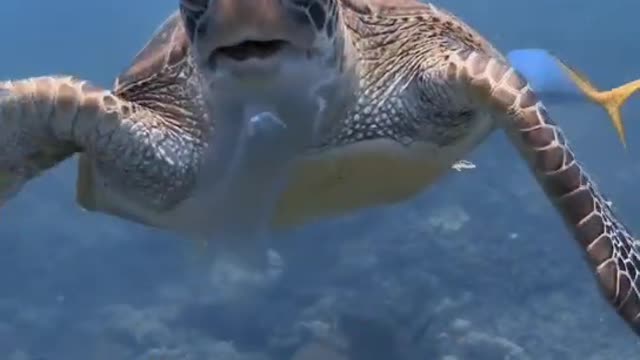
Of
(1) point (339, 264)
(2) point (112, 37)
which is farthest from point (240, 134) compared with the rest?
(2) point (112, 37)

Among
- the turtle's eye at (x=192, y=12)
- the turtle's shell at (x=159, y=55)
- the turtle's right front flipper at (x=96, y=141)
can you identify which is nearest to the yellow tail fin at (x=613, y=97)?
the turtle's shell at (x=159, y=55)

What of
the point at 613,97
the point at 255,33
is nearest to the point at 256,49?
the point at 255,33

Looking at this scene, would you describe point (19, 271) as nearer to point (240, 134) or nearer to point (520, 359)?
point (520, 359)

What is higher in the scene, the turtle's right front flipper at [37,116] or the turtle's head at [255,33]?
the turtle's head at [255,33]

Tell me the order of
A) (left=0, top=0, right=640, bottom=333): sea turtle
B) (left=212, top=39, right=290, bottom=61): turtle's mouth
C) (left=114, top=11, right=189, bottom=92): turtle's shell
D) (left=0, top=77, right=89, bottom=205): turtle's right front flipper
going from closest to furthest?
(left=212, top=39, right=290, bottom=61): turtle's mouth < (left=0, top=0, right=640, bottom=333): sea turtle < (left=0, top=77, right=89, bottom=205): turtle's right front flipper < (left=114, top=11, right=189, bottom=92): turtle's shell

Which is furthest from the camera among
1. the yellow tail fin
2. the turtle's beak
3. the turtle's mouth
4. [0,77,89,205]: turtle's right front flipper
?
the yellow tail fin

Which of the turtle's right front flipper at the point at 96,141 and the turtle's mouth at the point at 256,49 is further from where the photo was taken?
the turtle's right front flipper at the point at 96,141

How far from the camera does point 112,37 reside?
53.4 metres

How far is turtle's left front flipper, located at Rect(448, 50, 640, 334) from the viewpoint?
99.6 inches

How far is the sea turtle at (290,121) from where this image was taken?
248 centimetres

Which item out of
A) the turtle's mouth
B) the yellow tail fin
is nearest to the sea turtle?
the turtle's mouth

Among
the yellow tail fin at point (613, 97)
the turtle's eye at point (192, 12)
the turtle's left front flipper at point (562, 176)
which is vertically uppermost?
the yellow tail fin at point (613, 97)

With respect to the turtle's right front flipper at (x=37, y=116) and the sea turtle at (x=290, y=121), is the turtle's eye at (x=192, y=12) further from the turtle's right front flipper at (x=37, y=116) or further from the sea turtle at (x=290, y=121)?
the turtle's right front flipper at (x=37, y=116)

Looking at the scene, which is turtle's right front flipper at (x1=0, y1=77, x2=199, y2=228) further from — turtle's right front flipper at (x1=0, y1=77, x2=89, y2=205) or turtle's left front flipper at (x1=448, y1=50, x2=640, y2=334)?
turtle's left front flipper at (x1=448, y1=50, x2=640, y2=334)
